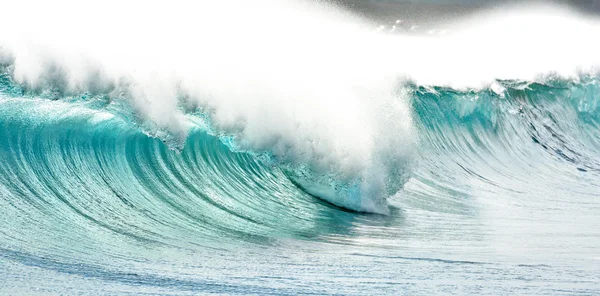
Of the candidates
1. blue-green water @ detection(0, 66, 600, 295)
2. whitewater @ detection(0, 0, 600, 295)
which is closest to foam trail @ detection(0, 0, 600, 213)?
whitewater @ detection(0, 0, 600, 295)

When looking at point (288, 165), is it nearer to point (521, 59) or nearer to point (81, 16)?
point (81, 16)

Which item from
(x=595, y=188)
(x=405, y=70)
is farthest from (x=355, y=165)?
(x=405, y=70)

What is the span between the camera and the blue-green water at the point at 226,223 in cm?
462

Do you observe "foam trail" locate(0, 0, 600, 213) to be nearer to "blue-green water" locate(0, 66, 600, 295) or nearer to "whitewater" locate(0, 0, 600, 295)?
"whitewater" locate(0, 0, 600, 295)

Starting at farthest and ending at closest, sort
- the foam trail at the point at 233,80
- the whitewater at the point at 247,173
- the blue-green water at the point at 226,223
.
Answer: the foam trail at the point at 233,80
the whitewater at the point at 247,173
the blue-green water at the point at 226,223

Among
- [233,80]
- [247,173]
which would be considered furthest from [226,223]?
[233,80]

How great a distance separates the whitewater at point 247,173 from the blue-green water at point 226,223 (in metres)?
0.02

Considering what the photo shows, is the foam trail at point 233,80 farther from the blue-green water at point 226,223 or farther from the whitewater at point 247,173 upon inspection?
the blue-green water at point 226,223

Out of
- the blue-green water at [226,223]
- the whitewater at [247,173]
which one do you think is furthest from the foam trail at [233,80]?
the blue-green water at [226,223]

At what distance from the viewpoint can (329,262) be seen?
5.21 metres

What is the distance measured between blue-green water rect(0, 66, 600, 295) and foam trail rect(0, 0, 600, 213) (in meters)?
0.15

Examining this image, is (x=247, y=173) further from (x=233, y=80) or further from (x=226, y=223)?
(x=226, y=223)

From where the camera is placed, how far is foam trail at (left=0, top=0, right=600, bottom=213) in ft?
25.5

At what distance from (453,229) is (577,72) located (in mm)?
12590
